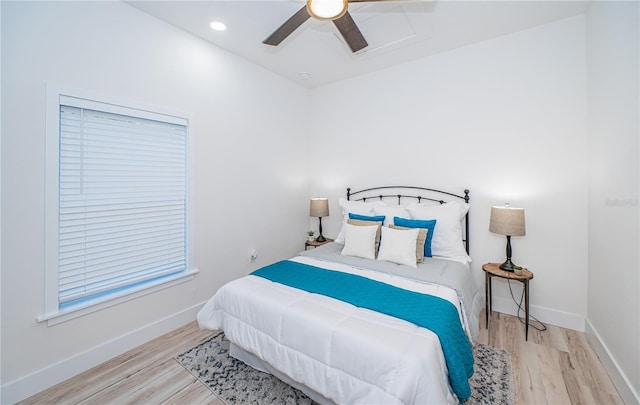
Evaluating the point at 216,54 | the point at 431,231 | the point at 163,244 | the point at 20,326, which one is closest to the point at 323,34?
the point at 216,54

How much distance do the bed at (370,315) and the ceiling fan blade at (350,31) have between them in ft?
5.47

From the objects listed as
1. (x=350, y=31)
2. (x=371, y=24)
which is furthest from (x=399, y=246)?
(x=371, y=24)

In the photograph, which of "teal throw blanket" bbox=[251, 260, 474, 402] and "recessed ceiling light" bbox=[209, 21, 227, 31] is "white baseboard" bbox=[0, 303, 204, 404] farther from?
"recessed ceiling light" bbox=[209, 21, 227, 31]

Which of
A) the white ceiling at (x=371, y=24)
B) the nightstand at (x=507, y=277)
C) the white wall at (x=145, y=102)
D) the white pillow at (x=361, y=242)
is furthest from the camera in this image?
the white pillow at (x=361, y=242)

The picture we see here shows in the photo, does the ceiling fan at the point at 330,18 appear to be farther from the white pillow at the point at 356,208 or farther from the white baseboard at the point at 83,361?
the white baseboard at the point at 83,361

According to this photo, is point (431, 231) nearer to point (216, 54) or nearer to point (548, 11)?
point (548, 11)

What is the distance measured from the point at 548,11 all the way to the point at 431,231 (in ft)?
7.25

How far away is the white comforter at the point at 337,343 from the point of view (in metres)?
1.25

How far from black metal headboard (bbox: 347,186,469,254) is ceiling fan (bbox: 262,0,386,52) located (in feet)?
5.94

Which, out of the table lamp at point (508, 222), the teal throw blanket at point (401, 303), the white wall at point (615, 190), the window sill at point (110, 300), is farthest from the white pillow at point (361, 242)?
the white wall at point (615, 190)

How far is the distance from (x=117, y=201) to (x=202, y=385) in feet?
5.29

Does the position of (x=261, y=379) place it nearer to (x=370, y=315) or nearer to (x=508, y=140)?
(x=370, y=315)

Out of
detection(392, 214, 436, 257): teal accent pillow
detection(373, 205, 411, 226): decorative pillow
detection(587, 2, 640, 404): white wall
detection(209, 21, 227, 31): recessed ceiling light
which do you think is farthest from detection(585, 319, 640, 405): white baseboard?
→ detection(209, 21, 227, 31): recessed ceiling light

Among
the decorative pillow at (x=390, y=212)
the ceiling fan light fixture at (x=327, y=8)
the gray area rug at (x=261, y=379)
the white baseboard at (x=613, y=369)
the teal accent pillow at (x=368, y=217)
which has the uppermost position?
the ceiling fan light fixture at (x=327, y=8)
